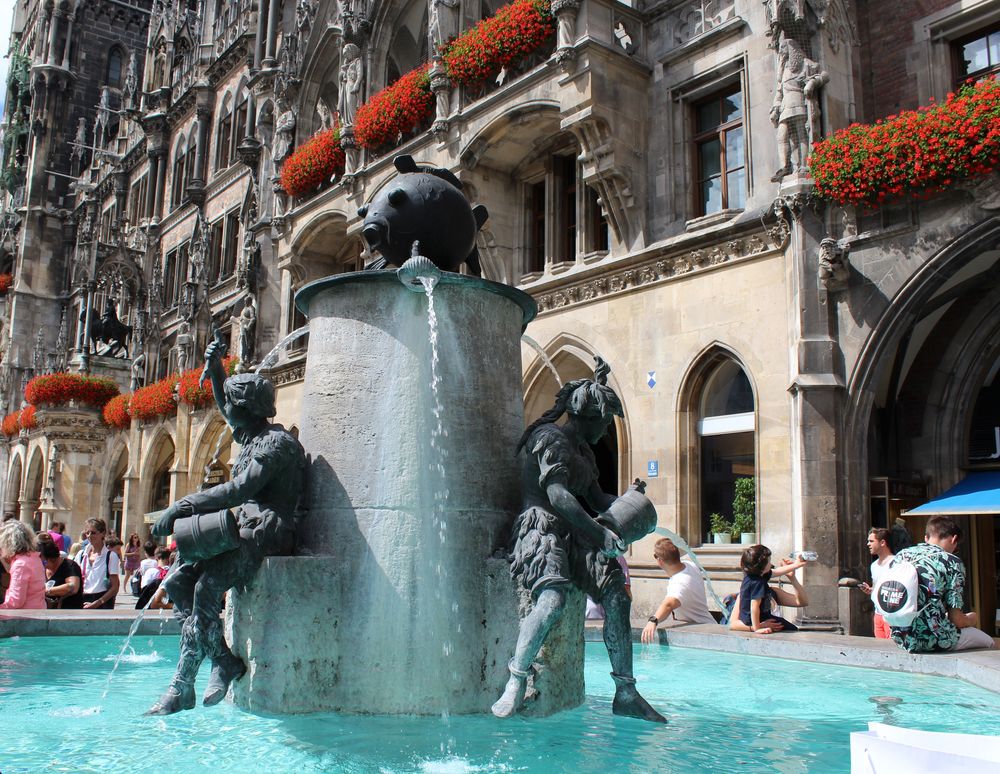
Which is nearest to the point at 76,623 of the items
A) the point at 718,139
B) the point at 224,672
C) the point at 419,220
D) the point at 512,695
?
the point at 224,672

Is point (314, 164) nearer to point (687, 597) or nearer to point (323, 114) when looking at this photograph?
point (323, 114)

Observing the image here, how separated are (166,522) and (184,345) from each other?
25800 millimetres

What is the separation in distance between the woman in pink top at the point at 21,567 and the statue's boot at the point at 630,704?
5.64 meters

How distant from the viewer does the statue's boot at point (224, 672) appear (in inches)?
186

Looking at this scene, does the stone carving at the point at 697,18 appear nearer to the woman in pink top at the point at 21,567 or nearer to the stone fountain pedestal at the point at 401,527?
the stone fountain pedestal at the point at 401,527

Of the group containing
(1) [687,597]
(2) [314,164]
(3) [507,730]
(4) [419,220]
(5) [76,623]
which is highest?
(2) [314,164]

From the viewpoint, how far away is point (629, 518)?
187 inches

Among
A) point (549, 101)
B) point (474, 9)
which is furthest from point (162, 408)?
point (549, 101)

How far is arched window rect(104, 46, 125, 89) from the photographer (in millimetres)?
50469

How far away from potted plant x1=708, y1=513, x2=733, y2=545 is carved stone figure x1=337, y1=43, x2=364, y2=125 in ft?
39.6

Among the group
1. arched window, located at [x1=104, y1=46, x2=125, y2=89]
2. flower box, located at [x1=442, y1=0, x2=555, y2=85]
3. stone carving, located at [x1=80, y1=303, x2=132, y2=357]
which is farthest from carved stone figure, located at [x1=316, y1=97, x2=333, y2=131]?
arched window, located at [x1=104, y1=46, x2=125, y2=89]

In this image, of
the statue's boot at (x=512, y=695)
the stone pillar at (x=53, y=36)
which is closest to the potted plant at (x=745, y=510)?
the statue's boot at (x=512, y=695)

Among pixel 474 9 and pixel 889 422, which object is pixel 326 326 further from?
pixel 474 9

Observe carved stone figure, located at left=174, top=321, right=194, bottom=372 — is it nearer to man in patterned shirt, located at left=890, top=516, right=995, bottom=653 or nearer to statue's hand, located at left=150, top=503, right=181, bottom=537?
statue's hand, located at left=150, top=503, right=181, bottom=537
